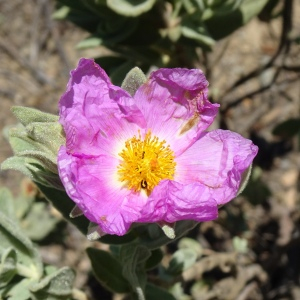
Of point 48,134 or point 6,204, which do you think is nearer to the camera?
point 48,134

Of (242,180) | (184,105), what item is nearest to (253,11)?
(184,105)

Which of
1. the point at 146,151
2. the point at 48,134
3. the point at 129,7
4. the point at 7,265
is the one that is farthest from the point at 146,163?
the point at 129,7

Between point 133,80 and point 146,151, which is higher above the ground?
point 133,80

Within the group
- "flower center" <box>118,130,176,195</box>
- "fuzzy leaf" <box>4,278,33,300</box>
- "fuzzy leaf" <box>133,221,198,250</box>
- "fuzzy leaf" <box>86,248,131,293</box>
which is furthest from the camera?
"fuzzy leaf" <box>86,248,131,293</box>

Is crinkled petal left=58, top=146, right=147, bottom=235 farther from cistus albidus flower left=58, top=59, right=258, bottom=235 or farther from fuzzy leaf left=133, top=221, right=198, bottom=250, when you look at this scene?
fuzzy leaf left=133, top=221, right=198, bottom=250

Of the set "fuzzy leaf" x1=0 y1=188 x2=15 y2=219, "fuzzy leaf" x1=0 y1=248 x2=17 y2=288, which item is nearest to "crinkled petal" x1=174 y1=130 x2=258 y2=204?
"fuzzy leaf" x1=0 y1=248 x2=17 y2=288

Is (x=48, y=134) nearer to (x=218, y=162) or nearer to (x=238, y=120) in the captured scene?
(x=218, y=162)

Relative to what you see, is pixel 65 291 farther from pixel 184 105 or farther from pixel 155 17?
pixel 155 17
